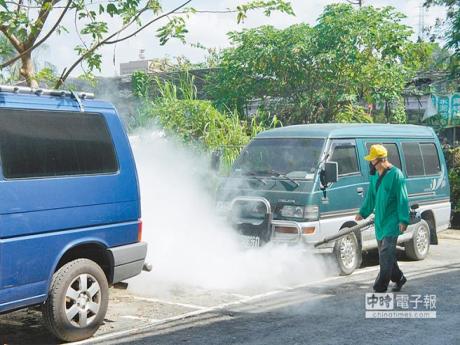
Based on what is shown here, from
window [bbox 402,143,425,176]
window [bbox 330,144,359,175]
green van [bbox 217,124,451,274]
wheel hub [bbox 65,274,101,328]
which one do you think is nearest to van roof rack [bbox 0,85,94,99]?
wheel hub [bbox 65,274,101,328]

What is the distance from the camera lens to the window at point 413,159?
34.8ft

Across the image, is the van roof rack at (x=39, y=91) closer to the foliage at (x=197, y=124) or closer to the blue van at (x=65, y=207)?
the blue van at (x=65, y=207)

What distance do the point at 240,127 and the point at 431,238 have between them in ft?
16.1

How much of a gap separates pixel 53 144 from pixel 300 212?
3.87m

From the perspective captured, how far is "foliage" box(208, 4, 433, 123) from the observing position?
1538cm

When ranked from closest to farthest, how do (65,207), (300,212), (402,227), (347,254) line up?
1. (65,207)
2. (402,227)
3. (300,212)
4. (347,254)

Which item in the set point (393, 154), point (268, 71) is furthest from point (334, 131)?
point (268, 71)

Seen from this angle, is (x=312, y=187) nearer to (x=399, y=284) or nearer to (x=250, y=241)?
(x=250, y=241)

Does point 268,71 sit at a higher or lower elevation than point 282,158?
higher

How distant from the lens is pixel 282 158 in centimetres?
938

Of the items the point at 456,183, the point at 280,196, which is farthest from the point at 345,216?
the point at 456,183

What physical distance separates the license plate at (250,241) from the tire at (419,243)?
10.1ft

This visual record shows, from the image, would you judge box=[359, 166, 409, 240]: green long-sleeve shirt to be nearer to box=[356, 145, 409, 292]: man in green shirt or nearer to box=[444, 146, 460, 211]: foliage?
box=[356, 145, 409, 292]: man in green shirt

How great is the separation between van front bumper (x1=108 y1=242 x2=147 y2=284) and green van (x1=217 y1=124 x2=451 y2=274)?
8.04 feet
